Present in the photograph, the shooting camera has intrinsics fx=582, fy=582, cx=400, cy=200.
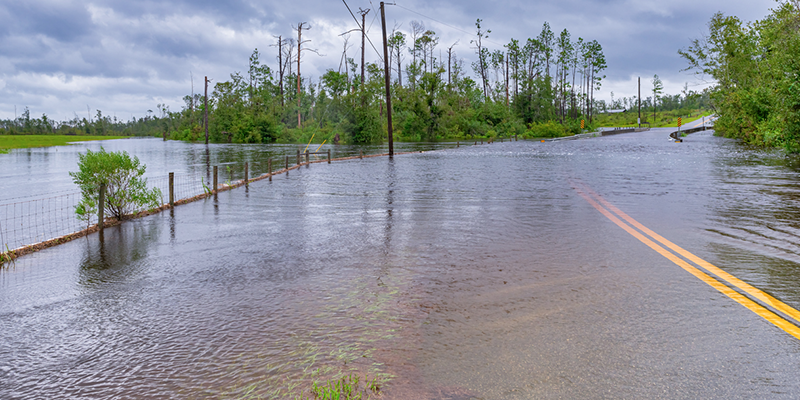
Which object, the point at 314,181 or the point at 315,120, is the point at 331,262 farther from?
the point at 315,120

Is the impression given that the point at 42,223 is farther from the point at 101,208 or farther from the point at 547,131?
the point at 547,131

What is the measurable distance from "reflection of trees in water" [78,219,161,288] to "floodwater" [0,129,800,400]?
Answer: 6cm

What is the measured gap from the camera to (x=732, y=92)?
5909cm

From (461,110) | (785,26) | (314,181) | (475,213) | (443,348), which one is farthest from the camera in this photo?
(461,110)

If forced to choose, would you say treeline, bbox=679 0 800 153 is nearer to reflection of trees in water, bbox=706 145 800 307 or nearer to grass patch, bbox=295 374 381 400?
reflection of trees in water, bbox=706 145 800 307

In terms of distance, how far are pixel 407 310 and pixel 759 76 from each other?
171 feet

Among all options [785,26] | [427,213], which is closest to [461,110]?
[785,26]

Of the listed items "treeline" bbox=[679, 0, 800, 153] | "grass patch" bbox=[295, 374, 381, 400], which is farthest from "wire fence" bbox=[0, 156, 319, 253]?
"treeline" bbox=[679, 0, 800, 153]

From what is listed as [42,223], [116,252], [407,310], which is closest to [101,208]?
[116,252]

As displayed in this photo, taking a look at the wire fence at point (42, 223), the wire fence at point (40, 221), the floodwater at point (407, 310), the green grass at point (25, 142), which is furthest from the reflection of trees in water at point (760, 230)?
the green grass at point (25, 142)

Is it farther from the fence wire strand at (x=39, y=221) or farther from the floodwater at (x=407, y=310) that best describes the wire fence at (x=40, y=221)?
the floodwater at (x=407, y=310)

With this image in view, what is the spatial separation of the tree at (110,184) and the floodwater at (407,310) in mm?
1270

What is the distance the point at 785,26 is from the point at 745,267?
109ft

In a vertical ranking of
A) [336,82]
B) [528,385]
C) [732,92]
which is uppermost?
[336,82]
